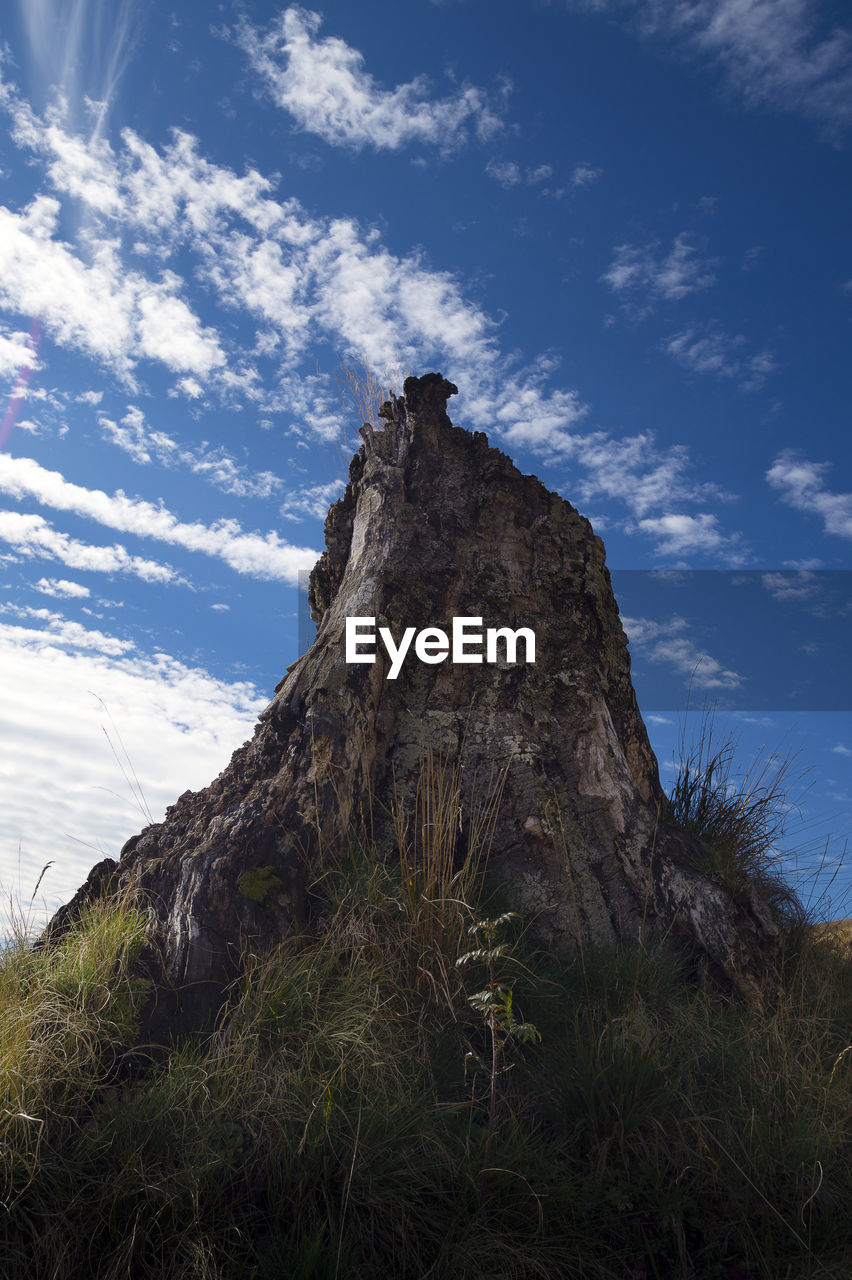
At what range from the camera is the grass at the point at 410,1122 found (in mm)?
2703

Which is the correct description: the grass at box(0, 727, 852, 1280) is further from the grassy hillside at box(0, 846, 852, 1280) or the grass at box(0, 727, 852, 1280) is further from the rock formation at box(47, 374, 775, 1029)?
the rock formation at box(47, 374, 775, 1029)

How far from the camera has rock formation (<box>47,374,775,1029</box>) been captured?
162 inches

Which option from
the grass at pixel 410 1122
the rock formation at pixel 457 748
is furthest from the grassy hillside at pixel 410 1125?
the rock formation at pixel 457 748

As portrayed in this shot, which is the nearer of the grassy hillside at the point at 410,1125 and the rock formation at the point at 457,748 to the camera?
the grassy hillside at the point at 410,1125

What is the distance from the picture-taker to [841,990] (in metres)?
4.98

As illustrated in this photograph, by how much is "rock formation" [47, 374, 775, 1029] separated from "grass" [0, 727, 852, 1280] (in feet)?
1.13

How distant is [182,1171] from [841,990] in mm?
3927

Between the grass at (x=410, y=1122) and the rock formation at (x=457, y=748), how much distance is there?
0.34m

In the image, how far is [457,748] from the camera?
4.75m

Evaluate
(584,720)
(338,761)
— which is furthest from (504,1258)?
(584,720)

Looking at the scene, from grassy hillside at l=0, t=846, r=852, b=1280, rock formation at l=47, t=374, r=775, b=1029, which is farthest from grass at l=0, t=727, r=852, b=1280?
rock formation at l=47, t=374, r=775, b=1029

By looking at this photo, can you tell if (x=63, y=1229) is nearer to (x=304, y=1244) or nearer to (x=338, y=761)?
(x=304, y=1244)

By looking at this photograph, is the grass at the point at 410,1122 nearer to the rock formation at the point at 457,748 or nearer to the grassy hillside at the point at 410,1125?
the grassy hillside at the point at 410,1125

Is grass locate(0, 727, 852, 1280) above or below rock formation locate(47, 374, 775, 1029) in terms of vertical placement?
below
